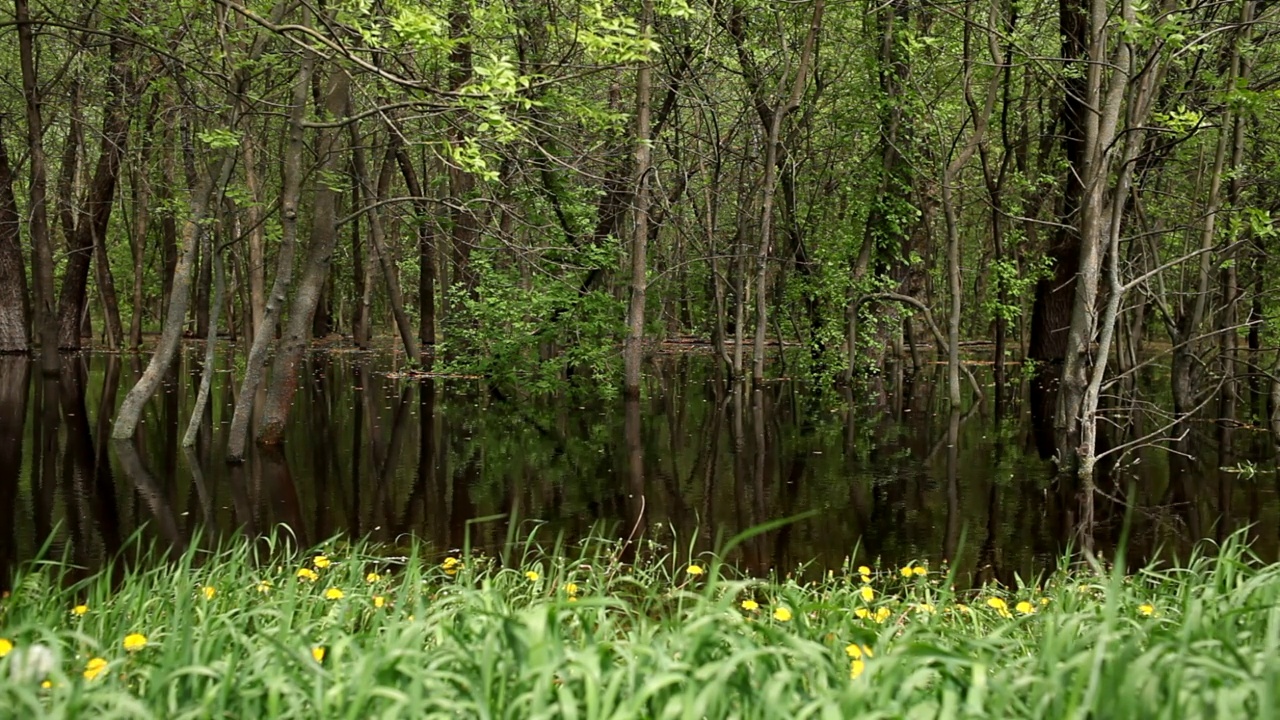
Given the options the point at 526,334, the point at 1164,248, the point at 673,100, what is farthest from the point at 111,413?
the point at 1164,248

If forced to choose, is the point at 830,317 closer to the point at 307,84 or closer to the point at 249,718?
the point at 307,84

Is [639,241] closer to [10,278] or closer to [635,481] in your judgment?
[635,481]

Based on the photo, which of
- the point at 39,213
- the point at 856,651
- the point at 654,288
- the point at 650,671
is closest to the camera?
the point at 650,671

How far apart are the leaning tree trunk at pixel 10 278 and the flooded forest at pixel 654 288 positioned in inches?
3.9

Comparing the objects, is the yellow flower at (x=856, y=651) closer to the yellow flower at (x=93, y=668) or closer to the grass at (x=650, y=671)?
the grass at (x=650, y=671)

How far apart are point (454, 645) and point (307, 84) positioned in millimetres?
9545

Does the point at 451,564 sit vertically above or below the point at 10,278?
below

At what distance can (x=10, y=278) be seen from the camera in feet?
83.3

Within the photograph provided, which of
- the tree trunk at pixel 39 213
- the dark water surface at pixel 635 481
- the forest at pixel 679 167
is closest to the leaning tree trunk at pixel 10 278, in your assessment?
the forest at pixel 679 167

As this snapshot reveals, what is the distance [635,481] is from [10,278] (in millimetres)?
21298

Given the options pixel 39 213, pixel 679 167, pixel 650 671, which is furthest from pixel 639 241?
pixel 650 671

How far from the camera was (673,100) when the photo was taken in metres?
20.7

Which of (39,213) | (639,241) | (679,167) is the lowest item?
(639,241)

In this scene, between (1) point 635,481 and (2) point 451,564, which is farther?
(1) point 635,481
